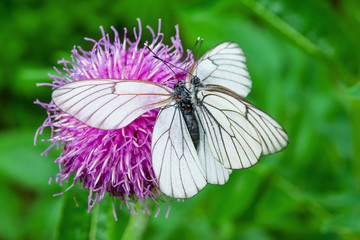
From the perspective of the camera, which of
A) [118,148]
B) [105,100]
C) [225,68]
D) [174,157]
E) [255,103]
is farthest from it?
[255,103]

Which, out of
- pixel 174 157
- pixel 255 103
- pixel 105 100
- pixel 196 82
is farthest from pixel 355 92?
pixel 105 100

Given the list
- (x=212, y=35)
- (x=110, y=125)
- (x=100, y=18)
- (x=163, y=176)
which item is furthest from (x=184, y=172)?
(x=100, y=18)

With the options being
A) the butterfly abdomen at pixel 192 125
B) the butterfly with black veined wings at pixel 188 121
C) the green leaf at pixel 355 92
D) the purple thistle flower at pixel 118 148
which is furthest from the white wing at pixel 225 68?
the green leaf at pixel 355 92

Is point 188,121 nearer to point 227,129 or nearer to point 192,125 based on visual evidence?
point 192,125

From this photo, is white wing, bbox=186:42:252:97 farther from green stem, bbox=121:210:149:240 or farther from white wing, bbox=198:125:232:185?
green stem, bbox=121:210:149:240

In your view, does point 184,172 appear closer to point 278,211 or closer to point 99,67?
point 99,67

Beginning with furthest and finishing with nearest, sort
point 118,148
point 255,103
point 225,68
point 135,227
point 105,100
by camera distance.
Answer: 1. point 255,103
2. point 135,227
3. point 225,68
4. point 118,148
5. point 105,100
